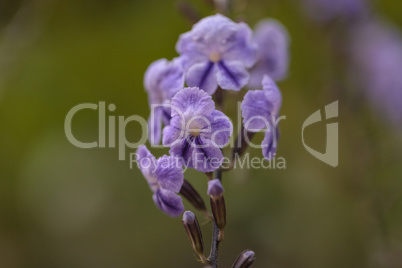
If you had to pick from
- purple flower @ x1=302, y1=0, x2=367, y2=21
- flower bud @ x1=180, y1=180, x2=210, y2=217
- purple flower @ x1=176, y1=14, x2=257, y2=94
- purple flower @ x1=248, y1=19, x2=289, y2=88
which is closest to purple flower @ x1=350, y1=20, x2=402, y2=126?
purple flower @ x1=302, y1=0, x2=367, y2=21

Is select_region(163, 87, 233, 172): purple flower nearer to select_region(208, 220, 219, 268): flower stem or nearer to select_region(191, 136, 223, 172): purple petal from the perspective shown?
select_region(191, 136, 223, 172): purple petal

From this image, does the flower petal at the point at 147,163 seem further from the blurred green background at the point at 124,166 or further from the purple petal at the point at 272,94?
the blurred green background at the point at 124,166

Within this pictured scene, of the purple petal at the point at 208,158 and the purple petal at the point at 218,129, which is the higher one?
the purple petal at the point at 218,129

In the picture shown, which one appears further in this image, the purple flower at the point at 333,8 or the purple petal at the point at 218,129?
the purple flower at the point at 333,8

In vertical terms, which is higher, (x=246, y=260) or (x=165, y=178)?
(x=165, y=178)

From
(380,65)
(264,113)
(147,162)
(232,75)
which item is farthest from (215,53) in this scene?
(380,65)

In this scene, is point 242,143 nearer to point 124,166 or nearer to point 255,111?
point 255,111

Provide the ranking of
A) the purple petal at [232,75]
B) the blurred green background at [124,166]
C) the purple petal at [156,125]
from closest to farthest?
1. the purple petal at [232,75]
2. the purple petal at [156,125]
3. the blurred green background at [124,166]

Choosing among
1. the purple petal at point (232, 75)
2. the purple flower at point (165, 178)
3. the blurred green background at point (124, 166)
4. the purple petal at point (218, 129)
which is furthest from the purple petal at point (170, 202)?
the blurred green background at point (124, 166)
